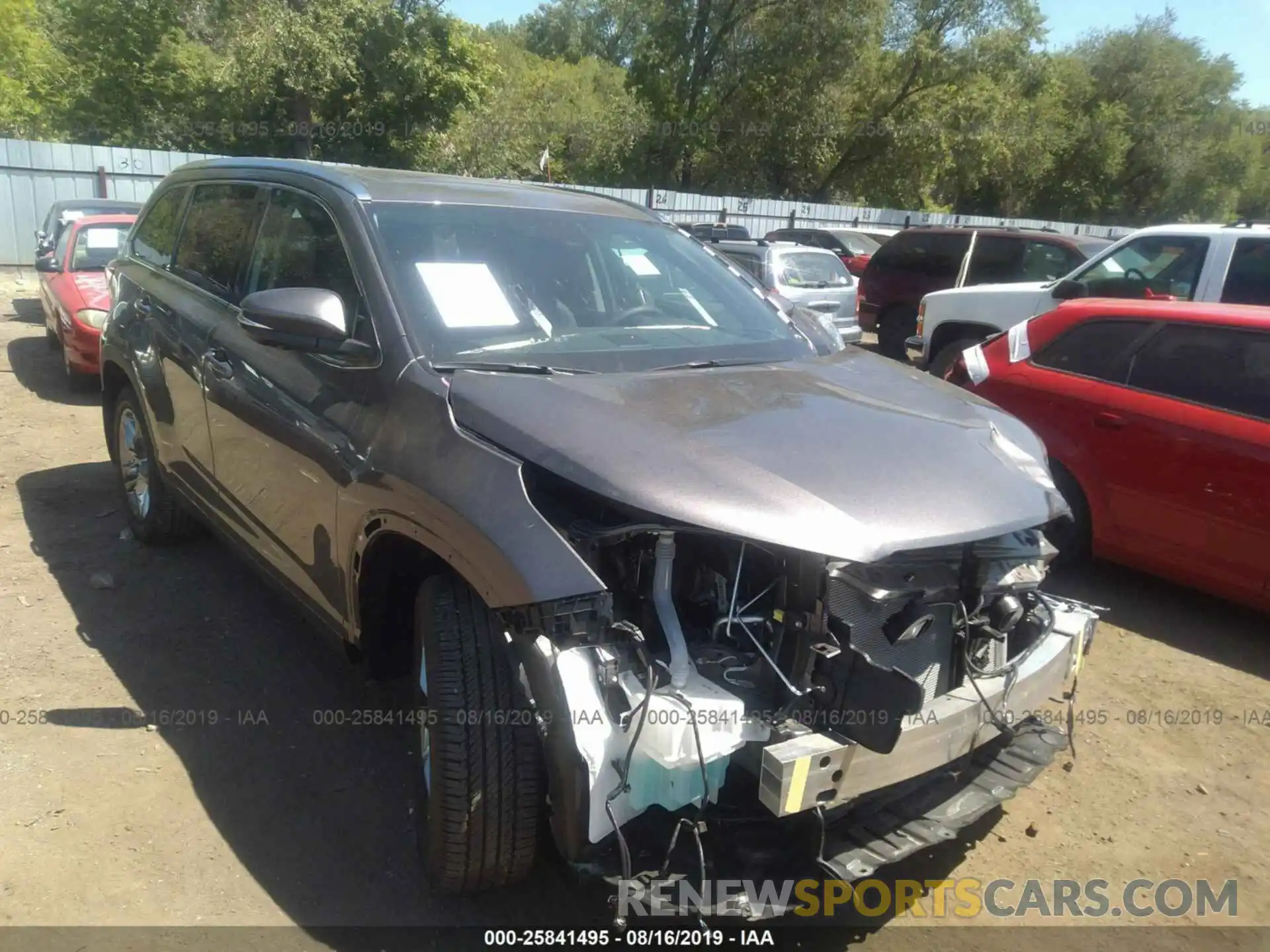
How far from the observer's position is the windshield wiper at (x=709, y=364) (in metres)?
3.13

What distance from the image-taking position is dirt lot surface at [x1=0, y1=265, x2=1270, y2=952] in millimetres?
A: 2746

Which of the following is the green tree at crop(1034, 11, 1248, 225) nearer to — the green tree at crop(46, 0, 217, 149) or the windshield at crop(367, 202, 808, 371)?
the green tree at crop(46, 0, 217, 149)

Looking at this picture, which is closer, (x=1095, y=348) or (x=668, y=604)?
(x=668, y=604)

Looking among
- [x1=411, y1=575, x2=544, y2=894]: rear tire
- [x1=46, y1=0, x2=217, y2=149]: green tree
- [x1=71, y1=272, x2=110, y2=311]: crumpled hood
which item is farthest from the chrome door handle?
[x1=46, y1=0, x2=217, y2=149]: green tree

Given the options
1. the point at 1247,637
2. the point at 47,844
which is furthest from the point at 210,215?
the point at 1247,637

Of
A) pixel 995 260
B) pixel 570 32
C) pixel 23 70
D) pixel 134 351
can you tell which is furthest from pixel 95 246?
pixel 570 32

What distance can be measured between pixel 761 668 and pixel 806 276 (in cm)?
987

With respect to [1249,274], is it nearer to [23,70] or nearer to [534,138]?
[534,138]

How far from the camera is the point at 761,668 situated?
2.38 meters

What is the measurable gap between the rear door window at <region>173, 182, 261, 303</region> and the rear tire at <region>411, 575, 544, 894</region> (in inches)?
83.9

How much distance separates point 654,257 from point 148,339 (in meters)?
2.49

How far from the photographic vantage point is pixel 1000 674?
104 inches

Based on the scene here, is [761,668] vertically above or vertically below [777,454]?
below

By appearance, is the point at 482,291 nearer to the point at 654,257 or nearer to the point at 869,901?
the point at 654,257
